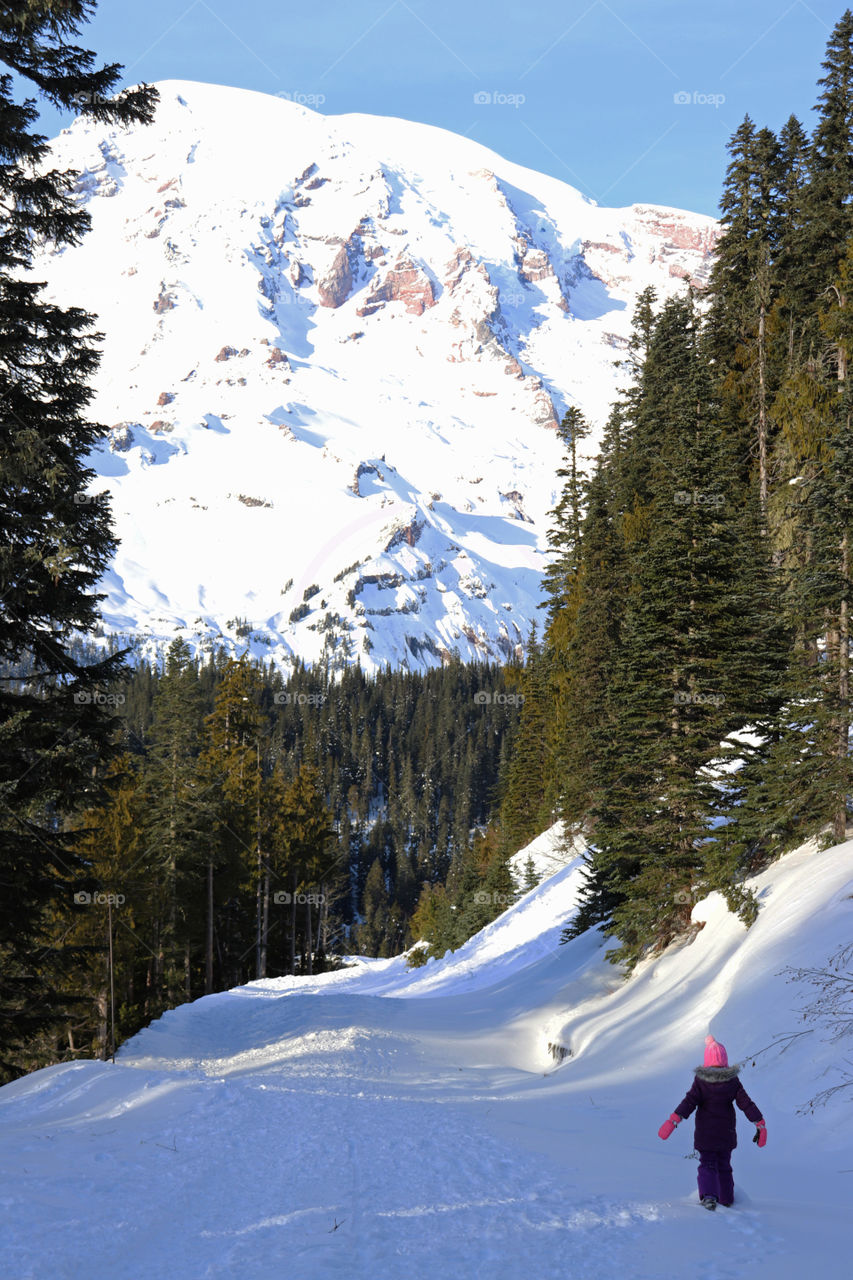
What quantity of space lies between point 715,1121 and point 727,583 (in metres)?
14.2

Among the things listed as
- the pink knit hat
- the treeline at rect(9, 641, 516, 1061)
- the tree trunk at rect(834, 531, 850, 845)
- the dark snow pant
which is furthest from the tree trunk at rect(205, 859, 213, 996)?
the dark snow pant

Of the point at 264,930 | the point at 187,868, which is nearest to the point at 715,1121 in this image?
the point at 187,868

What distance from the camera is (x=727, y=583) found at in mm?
19812

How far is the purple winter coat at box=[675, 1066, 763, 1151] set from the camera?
288 inches

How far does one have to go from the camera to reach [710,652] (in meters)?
19.1

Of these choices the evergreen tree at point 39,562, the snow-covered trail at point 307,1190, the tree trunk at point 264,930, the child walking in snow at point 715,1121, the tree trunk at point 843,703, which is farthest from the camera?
the tree trunk at point 264,930

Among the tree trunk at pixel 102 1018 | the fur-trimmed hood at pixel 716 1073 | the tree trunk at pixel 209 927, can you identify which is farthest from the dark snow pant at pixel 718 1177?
the tree trunk at pixel 209 927

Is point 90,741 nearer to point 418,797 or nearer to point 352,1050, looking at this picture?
point 352,1050

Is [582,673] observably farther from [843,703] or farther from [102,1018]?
[843,703]

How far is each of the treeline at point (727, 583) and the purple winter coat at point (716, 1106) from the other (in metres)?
7.32

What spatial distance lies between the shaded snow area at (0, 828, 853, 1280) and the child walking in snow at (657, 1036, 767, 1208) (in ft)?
0.70

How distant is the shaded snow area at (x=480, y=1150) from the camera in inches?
249

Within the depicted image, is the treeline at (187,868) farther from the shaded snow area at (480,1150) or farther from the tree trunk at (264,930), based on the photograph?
the shaded snow area at (480,1150)

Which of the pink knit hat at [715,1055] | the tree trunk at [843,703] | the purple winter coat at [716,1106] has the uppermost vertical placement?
the tree trunk at [843,703]
